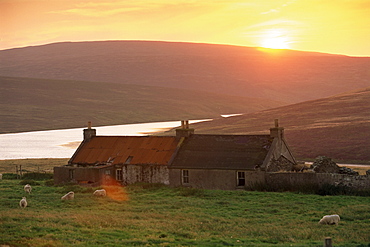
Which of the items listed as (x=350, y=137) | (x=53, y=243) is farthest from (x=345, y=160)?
(x=53, y=243)

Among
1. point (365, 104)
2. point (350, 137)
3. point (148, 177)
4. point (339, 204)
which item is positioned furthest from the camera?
point (365, 104)

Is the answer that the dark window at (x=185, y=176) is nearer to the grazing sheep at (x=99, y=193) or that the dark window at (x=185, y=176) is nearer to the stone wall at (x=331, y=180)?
the stone wall at (x=331, y=180)

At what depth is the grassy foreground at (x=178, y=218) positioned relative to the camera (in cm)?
2023

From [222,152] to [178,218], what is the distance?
16.0 metres

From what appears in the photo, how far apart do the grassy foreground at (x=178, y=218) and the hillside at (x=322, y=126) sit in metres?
45.7

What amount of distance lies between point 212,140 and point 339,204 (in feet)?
48.8

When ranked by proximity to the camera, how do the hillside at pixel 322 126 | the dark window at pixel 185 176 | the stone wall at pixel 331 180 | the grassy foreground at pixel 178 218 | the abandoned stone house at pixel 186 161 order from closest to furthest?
1. the grassy foreground at pixel 178 218
2. the stone wall at pixel 331 180
3. the abandoned stone house at pixel 186 161
4. the dark window at pixel 185 176
5. the hillside at pixel 322 126

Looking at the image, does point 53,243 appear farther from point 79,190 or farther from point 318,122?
point 318,122

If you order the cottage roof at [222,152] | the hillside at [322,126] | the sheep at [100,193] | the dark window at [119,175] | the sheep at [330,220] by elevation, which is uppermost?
the hillside at [322,126]

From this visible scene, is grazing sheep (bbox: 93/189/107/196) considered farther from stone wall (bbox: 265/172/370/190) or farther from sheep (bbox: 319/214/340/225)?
sheep (bbox: 319/214/340/225)

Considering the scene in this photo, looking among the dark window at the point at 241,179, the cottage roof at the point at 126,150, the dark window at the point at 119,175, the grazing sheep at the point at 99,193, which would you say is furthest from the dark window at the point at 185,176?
the grazing sheep at the point at 99,193

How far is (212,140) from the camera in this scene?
4362 centimetres

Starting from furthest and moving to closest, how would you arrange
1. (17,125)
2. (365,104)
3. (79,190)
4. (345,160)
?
(17,125)
(365,104)
(345,160)
(79,190)

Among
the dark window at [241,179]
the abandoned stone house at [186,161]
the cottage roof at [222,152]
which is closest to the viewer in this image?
the dark window at [241,179]
